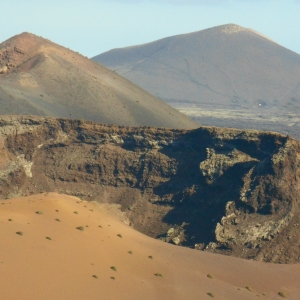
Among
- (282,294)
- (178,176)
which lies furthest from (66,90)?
(282,294)

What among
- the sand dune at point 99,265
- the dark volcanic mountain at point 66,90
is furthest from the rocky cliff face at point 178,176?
the dark volcanic mountain at point 66,90

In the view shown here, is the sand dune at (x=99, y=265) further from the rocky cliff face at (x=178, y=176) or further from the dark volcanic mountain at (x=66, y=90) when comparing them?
the dark volcanic mountain at (x=66, y=90)

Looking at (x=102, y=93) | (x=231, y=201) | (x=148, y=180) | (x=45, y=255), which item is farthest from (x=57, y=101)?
(x=45, y=255)

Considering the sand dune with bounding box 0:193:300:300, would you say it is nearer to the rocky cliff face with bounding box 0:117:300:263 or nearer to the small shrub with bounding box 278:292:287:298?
the small shrub with bounding box 278:292:287:298

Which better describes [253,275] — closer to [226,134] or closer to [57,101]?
[226,134]

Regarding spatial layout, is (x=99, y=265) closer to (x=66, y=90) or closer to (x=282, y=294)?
(x=282, y=294)

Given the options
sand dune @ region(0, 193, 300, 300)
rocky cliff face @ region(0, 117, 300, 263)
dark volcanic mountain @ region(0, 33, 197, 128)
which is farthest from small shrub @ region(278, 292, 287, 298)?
dark volcanic mountain @ region(0, 33, 197, 128)
